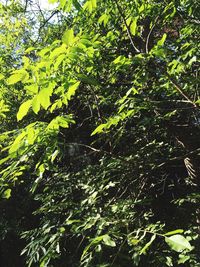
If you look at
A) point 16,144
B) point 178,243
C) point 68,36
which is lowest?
point 178,243

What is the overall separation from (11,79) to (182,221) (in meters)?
2.77

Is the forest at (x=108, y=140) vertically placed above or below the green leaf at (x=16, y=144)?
below

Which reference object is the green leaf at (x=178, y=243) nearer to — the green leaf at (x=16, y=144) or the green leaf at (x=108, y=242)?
the green leaf at (x=108, y=242)

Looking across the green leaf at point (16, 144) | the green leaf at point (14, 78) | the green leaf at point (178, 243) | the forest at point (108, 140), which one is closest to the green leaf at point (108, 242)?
the forest at point (108, 140)

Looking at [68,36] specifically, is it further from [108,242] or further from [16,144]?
[108,242]

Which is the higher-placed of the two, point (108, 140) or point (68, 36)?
point (68, 36)

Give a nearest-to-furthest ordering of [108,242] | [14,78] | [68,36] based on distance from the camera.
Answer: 1. [68,36]
2. [14,78]
3. [108,242]

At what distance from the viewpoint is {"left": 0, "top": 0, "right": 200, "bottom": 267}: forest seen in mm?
1907

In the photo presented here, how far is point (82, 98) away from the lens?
15.4ft

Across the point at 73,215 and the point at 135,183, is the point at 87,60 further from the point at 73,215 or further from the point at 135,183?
the point at 135,183

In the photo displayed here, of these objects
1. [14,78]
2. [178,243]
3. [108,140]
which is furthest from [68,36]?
[108,140]

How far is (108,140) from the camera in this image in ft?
10.4

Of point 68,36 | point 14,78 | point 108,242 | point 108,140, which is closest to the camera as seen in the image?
point 68,36

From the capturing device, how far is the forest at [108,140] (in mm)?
1907
